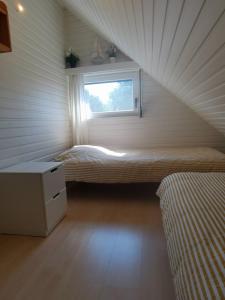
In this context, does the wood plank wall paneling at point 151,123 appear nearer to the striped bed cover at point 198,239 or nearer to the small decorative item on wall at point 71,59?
the small decorative item on wall at point 71,59

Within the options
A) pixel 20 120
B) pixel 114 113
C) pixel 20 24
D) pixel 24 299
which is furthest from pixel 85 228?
pixel 20 24

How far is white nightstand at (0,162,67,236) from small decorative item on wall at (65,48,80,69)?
2.03 metres

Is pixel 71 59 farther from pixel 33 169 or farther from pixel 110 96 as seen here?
pixel 33 169

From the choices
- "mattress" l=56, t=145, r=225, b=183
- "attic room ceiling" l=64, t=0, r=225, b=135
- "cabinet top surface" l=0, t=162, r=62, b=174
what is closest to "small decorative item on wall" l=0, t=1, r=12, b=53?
"attic room ceiling" l=64, t=0, r=225, b=135

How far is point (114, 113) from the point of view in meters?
3.20

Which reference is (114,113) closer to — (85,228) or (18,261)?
(85,228)

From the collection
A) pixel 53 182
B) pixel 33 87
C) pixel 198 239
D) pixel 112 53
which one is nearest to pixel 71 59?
pixel 112 53

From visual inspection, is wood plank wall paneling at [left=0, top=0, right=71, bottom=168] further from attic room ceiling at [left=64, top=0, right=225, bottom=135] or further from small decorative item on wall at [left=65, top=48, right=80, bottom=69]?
attic room ceiling at [left=64, top=0, right=225, bottom=135]

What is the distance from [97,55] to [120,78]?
486mm

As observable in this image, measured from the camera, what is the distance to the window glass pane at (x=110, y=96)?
315 centimetres

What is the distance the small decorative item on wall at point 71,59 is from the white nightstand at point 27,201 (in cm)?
203

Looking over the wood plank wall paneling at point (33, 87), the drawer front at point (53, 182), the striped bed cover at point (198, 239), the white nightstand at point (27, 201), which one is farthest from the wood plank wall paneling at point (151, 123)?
the striped bed cover at point (198, 239)

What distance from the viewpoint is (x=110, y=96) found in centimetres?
321

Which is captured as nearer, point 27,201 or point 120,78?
point 27,201
